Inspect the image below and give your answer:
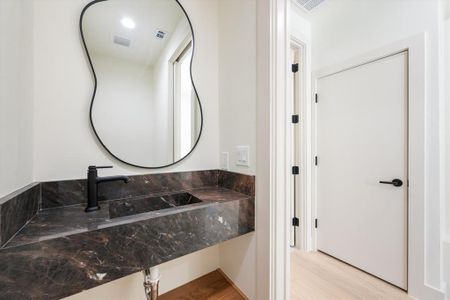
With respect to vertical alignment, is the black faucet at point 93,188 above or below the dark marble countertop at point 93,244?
above

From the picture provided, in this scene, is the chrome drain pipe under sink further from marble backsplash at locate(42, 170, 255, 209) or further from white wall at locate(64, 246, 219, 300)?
marble backsplash at locate(42, 170, 255, 209)

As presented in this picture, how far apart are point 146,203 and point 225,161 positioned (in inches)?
22.1

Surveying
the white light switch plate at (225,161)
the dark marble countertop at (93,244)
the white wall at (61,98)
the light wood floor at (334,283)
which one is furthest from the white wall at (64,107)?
the light wood floor at (334,283)

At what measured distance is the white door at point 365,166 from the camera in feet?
4.91

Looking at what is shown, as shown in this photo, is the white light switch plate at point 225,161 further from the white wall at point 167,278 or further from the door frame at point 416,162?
the door frame at point 416,162

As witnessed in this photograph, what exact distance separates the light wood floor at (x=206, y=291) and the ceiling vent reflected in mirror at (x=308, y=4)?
8.56ft

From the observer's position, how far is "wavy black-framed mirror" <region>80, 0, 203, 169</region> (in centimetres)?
97

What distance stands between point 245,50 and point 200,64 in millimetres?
368

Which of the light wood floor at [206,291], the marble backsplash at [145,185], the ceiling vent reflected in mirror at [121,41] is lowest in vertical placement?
the light wood floor at [206,291]

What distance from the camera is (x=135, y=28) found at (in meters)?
1.07

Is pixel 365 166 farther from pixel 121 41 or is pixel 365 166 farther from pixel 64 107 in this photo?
pixel 64 107

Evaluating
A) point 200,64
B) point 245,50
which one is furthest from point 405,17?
point 200,64

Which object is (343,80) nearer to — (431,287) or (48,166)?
(431,287)

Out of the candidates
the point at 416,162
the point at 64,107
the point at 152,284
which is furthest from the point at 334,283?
the point at 64,107
